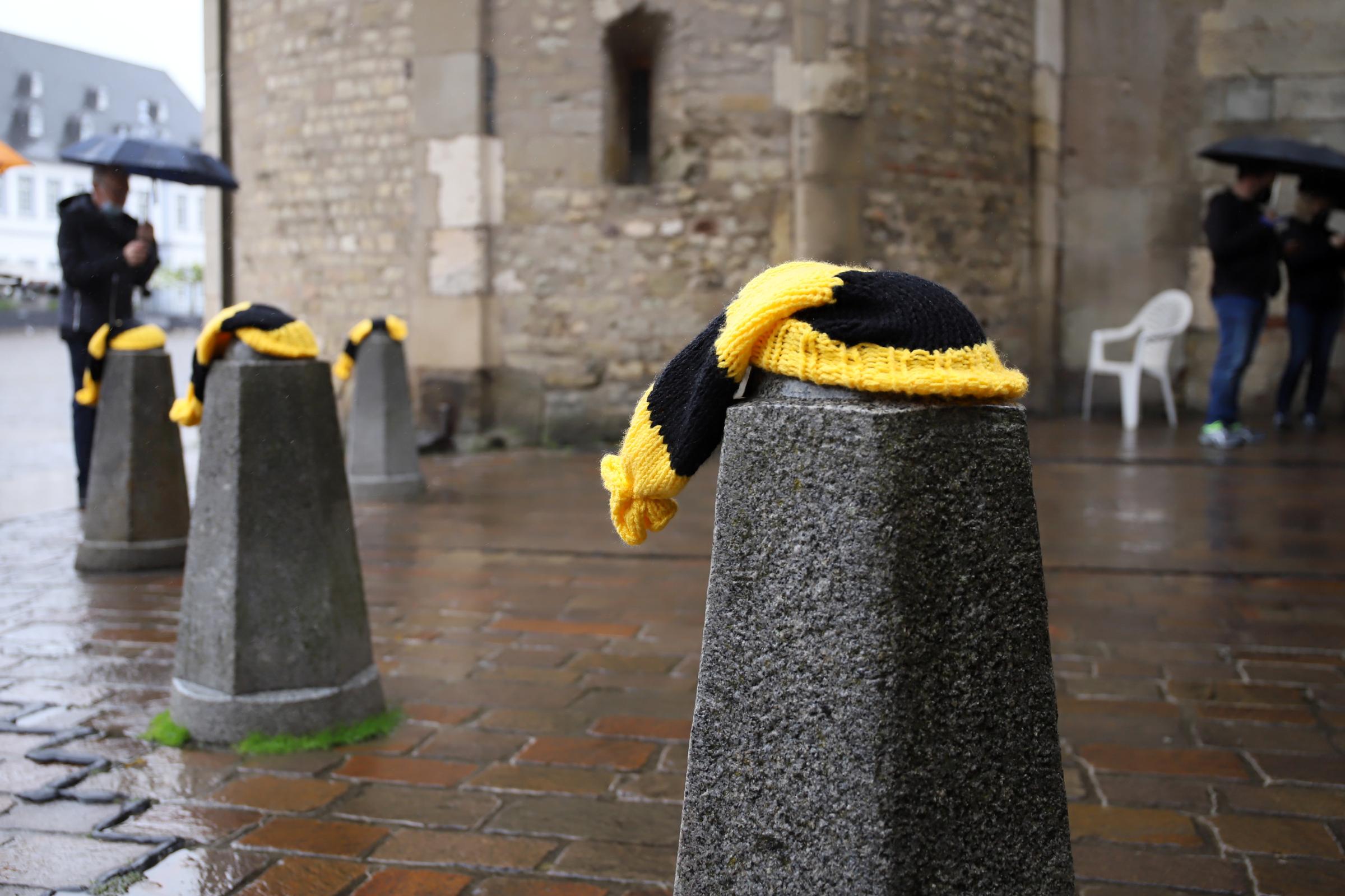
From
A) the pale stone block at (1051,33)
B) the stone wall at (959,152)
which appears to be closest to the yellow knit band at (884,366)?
the stone wall at (959,152)

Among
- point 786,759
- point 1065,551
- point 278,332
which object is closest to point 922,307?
point 786,759

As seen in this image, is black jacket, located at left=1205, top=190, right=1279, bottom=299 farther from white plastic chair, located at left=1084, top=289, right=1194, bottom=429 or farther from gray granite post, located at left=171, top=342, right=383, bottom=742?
gray granite post, located at left=171, top=342, right=383, bottom=742

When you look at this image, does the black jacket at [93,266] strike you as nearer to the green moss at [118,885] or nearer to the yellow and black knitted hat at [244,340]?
the yellow and black knitted hat at [244,340]

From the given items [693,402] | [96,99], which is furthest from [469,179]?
[96,99]

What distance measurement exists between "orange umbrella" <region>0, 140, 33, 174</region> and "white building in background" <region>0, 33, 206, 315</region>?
0.59ft

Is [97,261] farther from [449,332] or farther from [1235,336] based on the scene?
[1235,336]


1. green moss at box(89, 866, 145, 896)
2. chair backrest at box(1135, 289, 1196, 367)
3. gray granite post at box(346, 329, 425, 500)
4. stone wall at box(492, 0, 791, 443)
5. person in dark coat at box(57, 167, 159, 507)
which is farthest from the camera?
chair backrest at box(1135, 289, 1196, 367)

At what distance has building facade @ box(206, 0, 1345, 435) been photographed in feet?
31.9

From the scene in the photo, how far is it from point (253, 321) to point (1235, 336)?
751 centimetres

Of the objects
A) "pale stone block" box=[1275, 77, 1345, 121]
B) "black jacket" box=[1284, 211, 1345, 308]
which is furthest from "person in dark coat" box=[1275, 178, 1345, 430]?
"pale stone block" box=[1275, 77, 1345, 121]

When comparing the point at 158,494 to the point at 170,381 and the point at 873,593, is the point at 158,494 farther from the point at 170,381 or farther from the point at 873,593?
the point at 873,593

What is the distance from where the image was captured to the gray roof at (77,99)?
25.4 ft

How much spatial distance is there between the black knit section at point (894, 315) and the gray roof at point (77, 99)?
5.50 m

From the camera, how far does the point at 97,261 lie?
6.51 meters
